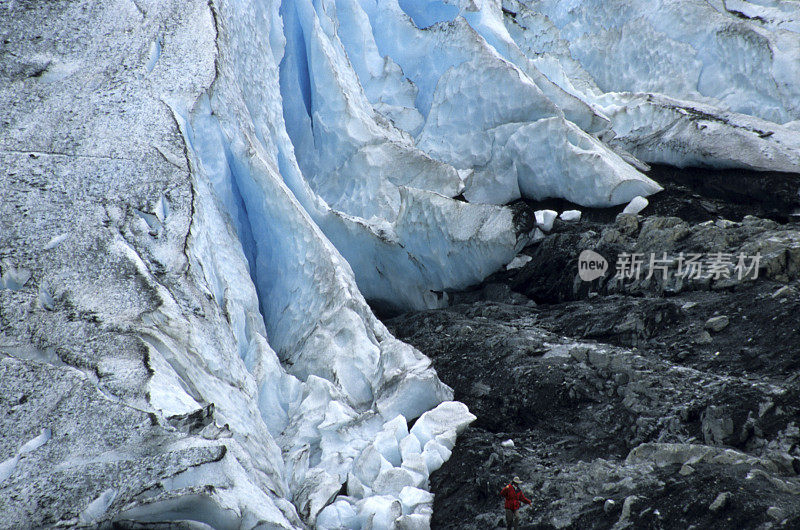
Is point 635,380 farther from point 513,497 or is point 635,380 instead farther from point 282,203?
point 282,203

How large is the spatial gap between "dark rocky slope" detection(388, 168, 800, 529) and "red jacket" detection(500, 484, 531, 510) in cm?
22

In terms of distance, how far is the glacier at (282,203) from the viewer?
4.23 meters

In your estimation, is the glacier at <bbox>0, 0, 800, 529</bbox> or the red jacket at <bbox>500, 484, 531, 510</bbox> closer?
the glacier at <bbox>0, 0, 800, 529</bbox>

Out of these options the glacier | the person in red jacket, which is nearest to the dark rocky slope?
the person in red jacket

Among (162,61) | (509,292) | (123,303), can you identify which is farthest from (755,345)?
(162,61)

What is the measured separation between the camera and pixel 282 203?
797 centimetres

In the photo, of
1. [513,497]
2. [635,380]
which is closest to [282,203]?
[635,380]

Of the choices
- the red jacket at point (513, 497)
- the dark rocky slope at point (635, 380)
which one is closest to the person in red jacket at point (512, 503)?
the red jacket at point (513, 497)

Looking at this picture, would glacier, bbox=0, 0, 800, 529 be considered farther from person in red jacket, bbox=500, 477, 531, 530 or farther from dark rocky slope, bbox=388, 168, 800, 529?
person in red jacket, bbox=500, 477, 531, 530

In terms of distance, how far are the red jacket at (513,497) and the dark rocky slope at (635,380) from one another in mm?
223

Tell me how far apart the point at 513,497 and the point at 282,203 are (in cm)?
481

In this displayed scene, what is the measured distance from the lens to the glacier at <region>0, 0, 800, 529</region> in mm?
4227

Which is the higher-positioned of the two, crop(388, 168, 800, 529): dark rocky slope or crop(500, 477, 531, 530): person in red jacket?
crop(388, 168, 800, 529): dark rocky slope

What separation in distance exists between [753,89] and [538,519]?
37.1 ft
